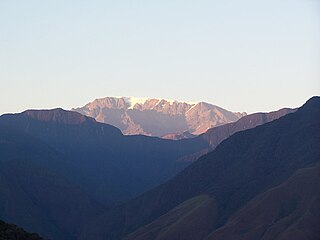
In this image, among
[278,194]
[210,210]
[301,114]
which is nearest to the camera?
[278,194]

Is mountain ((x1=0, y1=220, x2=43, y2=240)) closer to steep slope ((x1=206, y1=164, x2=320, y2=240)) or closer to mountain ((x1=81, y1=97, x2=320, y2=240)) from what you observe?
mountain ((x1=81, y1=97, x2=320, y2=240))

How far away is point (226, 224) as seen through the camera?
161 metres

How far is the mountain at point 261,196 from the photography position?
148 meters

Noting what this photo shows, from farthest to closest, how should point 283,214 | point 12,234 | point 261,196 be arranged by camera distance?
point 261,196 → point 283,214 → point 12,234

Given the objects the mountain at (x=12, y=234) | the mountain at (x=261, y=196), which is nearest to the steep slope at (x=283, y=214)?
the mountain at (x=261, y=196)

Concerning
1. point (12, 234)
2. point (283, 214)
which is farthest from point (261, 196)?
point (12, 234)

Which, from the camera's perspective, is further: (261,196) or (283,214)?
(261,196)

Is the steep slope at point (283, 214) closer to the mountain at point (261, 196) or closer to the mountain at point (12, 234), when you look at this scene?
the mountain at point (261, 196)

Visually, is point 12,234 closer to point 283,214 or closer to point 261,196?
point 283,214

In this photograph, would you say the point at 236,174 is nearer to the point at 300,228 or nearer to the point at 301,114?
the point at 301,114

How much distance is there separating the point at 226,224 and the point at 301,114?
44.1 meters

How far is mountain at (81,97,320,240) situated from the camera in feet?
485

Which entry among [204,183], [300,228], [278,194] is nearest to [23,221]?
[204,183]

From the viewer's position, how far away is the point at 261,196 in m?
164
